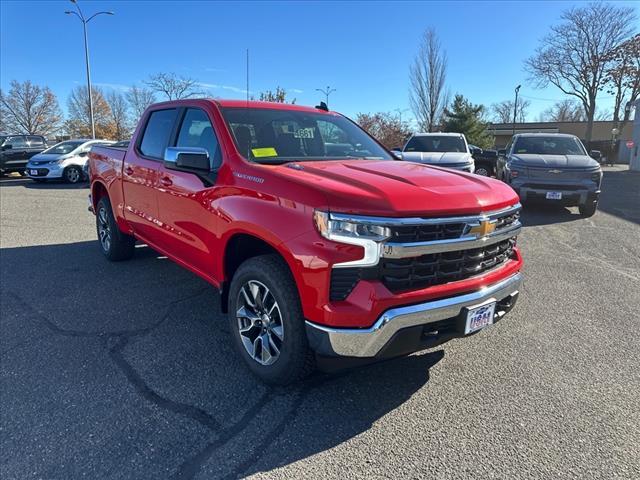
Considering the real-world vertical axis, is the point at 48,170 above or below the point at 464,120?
below

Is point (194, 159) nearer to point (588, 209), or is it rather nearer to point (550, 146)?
point (588, 209)

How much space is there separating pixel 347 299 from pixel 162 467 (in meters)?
1.26

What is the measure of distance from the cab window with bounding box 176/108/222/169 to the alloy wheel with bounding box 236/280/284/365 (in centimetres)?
102

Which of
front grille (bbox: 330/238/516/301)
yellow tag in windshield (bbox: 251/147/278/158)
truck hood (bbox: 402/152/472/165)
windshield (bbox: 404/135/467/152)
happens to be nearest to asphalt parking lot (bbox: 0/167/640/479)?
front grille (bbox: 330/238/516/301)

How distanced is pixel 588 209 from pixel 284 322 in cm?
878

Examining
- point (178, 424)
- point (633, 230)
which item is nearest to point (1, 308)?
point (178, 424)

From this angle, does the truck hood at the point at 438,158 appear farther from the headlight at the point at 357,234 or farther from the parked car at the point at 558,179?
the headlight at the point at 357,234

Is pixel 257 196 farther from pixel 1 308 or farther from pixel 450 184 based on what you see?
pixel 1 308

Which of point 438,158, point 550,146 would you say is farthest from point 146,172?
point 550,146

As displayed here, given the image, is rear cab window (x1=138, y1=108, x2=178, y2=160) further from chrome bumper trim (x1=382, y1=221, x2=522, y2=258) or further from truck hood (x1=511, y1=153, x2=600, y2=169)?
truck hood (x1=511, y1=153, x2=600, y2=169)

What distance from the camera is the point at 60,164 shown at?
15.1 metres

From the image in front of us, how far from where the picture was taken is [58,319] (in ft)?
13.0

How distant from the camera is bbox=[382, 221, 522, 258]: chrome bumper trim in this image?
91.3 inches

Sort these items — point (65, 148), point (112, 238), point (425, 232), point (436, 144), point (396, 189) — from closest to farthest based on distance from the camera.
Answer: point (425, 232) → point (396, 189) → point (112, 238) → point (436, 144) → point (65, 148)
